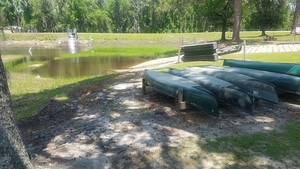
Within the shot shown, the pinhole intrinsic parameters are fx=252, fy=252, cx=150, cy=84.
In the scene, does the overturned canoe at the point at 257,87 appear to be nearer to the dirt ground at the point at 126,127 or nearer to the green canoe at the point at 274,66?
the dirt ground at the point at 126,127

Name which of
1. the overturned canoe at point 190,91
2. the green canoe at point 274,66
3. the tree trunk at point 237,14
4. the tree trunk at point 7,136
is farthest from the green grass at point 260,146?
the tree trunk at point 237,14

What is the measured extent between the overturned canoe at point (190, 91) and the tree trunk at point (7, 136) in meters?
3.71

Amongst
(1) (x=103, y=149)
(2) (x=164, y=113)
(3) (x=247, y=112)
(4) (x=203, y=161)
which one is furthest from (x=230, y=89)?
(1) (x=103, y=149)

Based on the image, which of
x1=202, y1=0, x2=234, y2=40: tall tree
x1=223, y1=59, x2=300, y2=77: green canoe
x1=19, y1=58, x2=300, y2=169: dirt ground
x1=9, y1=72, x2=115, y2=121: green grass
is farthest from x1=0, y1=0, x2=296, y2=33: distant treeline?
x1=19, y1=58, x2=300, y2=169: dirt ground

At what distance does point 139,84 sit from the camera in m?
9.60

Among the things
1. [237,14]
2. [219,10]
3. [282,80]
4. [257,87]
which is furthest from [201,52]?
[219,10]

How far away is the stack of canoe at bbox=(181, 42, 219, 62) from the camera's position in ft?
47.1

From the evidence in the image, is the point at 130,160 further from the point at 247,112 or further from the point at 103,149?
the point at 247,112

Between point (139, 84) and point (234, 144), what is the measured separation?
542 cm

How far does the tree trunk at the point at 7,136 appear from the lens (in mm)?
3119

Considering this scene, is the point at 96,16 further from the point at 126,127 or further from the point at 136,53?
the point at 126,127

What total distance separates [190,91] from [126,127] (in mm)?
1708

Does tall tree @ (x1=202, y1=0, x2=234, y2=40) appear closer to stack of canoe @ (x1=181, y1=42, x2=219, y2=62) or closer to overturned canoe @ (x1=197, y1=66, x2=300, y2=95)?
stack of canoe @ (x1=181, y1=42, x2=219, y2=62)

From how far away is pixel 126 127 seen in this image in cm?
559
